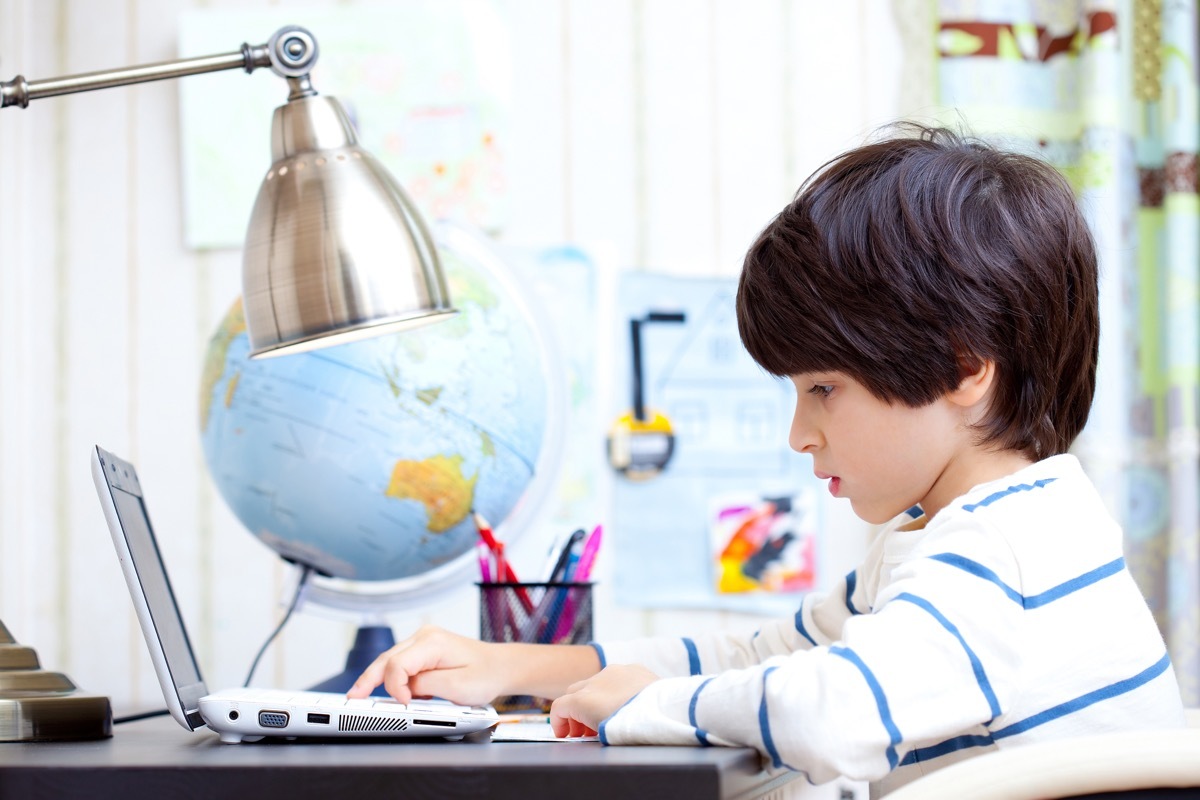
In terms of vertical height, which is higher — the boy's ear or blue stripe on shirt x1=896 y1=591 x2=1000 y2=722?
the boy's ear

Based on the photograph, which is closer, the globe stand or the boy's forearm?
the boy's forearm

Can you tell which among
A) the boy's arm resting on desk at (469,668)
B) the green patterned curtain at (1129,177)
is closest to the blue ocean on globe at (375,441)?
the boy's arm resting on desk at (469,668)

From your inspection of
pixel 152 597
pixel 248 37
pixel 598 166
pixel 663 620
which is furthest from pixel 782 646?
pixel 248 37

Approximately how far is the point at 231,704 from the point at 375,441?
396mm

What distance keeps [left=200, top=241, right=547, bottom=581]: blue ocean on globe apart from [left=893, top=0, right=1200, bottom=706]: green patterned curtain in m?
0.82

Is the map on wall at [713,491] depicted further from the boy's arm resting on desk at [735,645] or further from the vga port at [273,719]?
the vga port at [273,719]

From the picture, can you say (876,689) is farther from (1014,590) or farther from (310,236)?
(310,236)

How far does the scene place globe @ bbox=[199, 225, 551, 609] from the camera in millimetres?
1057

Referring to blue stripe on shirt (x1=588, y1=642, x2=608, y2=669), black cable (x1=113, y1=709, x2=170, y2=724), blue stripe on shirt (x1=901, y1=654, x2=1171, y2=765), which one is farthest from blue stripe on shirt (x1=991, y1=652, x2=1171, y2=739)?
black cable (x1=113, y1=709, x2=170, y2=724)

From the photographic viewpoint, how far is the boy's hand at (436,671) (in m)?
0.80

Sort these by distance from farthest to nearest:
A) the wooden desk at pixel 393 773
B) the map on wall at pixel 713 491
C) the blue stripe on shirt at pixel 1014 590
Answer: the map on wall at pixel 713 491 → the blue stripe on shirt at pixel 1014 590 → the wooden desk at pixel 393 773

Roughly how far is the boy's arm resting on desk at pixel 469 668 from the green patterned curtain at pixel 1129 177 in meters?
0.94

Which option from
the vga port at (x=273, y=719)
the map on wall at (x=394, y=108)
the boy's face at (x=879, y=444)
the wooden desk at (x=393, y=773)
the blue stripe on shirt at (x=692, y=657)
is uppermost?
the map on wall at (x=394, y=108)

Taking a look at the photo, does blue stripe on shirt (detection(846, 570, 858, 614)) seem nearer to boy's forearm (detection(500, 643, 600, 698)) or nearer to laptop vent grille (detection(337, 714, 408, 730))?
boy's forearm (detection(500, 643, 600, 698))
